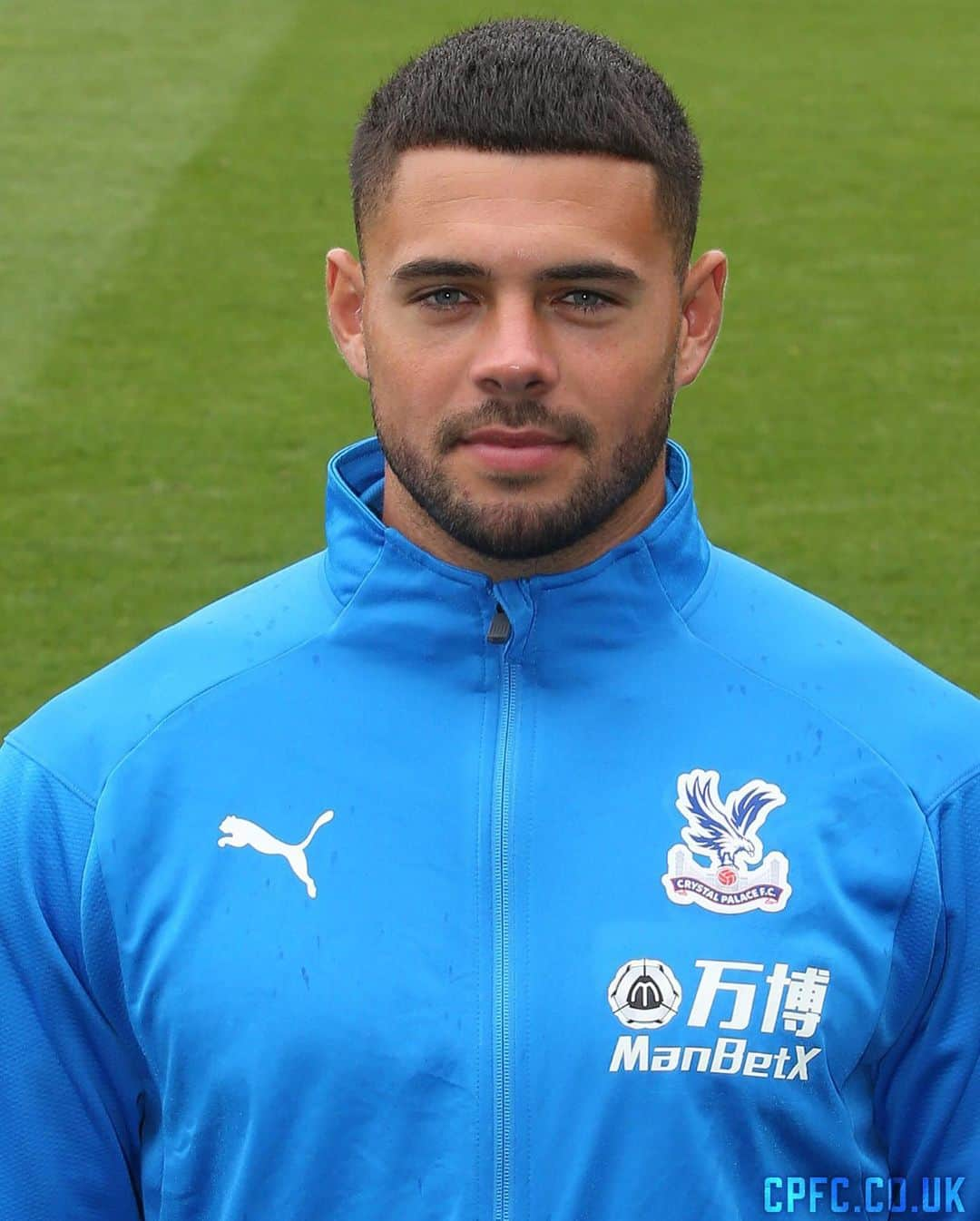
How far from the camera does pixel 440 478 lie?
216 centimetres

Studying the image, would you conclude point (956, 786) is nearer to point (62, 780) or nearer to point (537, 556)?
point (537, 556)

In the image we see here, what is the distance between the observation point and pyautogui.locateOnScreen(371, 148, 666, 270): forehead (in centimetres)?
212

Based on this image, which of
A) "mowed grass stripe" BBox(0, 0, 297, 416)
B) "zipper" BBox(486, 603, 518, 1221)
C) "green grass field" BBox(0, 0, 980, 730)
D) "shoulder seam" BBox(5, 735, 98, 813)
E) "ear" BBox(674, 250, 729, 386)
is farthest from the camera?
"mowed grass stripe" BBox(0, 0, 297, 416)

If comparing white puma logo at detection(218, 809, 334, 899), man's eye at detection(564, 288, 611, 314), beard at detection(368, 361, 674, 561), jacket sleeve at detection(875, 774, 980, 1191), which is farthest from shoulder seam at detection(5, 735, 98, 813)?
jacket sleeve at detection(875, 774, 980, 1191)

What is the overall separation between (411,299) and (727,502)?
17.4 ft

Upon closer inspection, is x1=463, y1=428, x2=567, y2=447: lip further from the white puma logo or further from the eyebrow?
the white puma logo

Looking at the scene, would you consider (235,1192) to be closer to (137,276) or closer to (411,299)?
(411,299)

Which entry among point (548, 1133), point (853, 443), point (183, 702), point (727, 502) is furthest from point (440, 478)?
point (853, 443)

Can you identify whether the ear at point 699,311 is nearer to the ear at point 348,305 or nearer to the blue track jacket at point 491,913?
the blue track jacket at point 491,913

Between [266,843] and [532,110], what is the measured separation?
74cm

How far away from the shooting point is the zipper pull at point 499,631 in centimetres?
A: 218

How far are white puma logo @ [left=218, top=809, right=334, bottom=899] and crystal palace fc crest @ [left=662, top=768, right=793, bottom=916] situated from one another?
33 cm

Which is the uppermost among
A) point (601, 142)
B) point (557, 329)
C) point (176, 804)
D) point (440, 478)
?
point (601, 142)

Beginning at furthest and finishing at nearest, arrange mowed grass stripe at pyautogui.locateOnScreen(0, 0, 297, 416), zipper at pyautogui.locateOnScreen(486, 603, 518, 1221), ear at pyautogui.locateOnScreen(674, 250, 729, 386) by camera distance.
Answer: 1. mowed grass stripe at pyautogui.locateOnScreen(0, 0, 297, 416)
2. ear at pyautogui.locateOnScreen(674, 250, 729, 386)
3. zipper at pyautogui.locateOnScreen(486, 603, 518, 1221)
